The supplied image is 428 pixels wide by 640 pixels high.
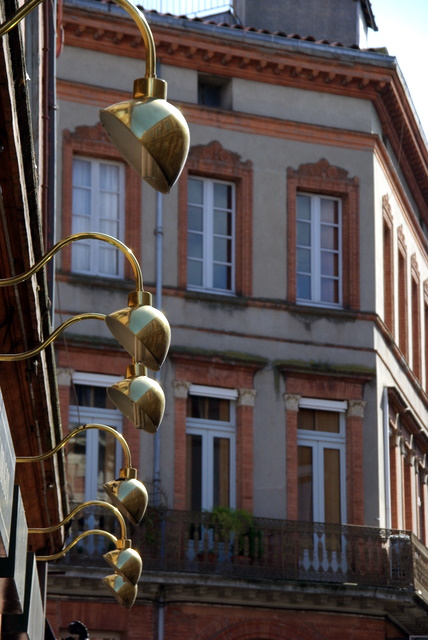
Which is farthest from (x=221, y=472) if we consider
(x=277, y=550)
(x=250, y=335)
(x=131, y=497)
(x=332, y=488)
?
(x=131, y=497)

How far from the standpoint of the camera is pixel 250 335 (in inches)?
1221

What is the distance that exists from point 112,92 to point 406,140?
262 inches

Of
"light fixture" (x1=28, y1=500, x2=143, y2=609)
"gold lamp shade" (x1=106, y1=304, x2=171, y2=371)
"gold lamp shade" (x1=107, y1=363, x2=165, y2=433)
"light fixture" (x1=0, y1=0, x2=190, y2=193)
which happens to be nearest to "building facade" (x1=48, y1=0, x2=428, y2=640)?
"light fixture" (x1=28, y1=500, x2=143, y2=609)

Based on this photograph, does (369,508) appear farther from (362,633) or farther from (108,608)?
(108,608)

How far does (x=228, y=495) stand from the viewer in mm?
30531

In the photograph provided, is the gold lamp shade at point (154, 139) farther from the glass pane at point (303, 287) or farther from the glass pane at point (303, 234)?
the glass pane at point (303, 234)

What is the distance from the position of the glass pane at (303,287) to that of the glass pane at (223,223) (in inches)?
60.9

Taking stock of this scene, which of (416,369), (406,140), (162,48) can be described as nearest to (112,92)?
(162,48)

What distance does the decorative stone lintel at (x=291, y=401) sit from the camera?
1219 inches

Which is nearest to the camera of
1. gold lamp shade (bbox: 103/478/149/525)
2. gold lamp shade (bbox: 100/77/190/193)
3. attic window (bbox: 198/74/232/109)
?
gold lamp shade (bbox: 100/77/190/193)

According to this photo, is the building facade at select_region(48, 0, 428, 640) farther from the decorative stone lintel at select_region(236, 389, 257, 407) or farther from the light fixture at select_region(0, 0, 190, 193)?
the light fixture at select_region(0, 0, 190, 193)

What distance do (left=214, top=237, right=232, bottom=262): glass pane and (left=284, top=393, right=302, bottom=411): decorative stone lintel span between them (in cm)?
260

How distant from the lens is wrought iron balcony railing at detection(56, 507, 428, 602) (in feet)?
A: 94.6

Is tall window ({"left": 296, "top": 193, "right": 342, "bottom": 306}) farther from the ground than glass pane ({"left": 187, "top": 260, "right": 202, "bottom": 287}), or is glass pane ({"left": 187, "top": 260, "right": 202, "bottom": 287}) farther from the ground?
tall window ({"left": 296, "top": 193, "right": 342, "bottom": 306})
